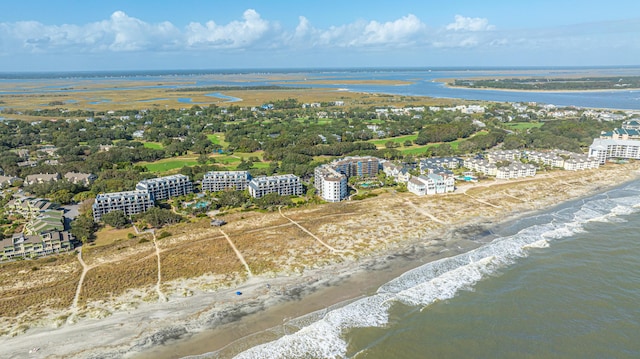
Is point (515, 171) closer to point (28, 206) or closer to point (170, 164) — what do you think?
point (170, 164)

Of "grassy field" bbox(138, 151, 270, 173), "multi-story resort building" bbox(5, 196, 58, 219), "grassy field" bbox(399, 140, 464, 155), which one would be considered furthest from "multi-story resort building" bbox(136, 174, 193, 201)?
"grassy field" bbox(399, 140, 464, 155)

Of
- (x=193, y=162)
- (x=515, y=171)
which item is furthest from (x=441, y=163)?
(x=193, y=162)

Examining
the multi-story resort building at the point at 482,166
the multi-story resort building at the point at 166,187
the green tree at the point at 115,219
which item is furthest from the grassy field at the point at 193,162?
the multi-story resort building at the point at 482,166

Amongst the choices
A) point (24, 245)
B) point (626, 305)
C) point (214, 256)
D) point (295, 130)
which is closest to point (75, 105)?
point (295, 130)

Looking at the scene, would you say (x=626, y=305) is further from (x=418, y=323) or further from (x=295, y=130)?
(x=295, y=130)

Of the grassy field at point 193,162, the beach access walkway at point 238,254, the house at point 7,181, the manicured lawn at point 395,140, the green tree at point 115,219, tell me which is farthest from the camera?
the manicured lawn at point 395,140

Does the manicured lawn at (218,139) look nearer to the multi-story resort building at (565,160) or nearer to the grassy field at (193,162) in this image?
the grassy field at (193,162)

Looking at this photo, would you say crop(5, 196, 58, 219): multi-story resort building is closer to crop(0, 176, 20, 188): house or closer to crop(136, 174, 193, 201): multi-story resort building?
crop(136, 174, 193, 201): multi-story resort building

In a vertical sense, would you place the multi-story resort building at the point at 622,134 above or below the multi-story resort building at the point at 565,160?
above
